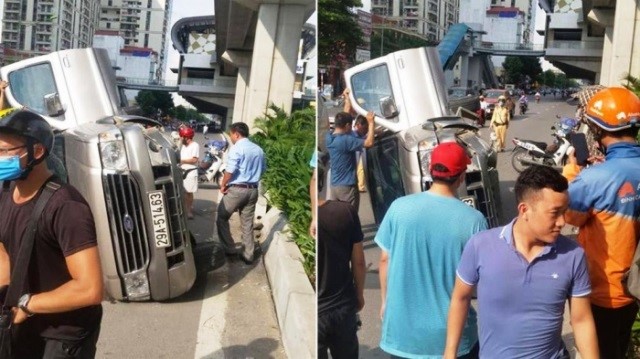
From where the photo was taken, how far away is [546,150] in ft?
5.74

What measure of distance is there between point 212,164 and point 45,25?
1.98 feet

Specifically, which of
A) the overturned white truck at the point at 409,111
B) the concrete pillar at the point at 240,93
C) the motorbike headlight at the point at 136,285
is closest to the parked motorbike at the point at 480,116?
the overturned white truck at the point at 409,111

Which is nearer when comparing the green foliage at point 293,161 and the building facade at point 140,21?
the green foliage at point 293,161

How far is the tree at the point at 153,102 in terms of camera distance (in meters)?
2.11

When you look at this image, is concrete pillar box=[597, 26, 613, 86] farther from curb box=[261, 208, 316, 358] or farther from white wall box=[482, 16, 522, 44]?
curb box=[261, 208, 316, 358]

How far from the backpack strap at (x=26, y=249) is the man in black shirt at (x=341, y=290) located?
32.1 inches

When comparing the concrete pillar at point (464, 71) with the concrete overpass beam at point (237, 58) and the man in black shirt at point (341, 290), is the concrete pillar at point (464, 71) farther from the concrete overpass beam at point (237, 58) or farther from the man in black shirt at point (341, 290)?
the concrete overpass beam at point (237, 58)

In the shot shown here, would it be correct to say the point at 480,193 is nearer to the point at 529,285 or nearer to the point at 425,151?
the point at 425,151

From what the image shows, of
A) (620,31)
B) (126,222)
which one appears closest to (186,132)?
(126,222)

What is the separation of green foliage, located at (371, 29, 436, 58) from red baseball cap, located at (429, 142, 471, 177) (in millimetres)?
199

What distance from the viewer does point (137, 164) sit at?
264cm

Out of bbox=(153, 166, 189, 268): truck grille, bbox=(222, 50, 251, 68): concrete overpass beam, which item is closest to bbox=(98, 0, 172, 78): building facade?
bbox=(222, 50, 251, 68): concrete overpass beam

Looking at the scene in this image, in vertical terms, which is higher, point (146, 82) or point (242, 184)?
point (146, 82)

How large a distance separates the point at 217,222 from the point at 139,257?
11.3 inches
